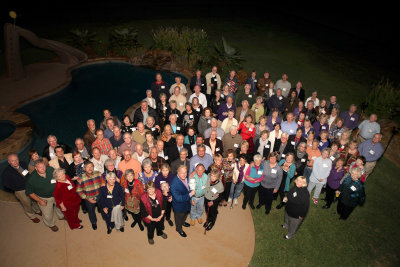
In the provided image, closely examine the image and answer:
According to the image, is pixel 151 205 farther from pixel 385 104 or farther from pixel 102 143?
pixel 385 104

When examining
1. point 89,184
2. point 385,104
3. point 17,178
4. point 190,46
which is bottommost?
point 17,178

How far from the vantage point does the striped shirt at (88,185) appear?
477 centimetres

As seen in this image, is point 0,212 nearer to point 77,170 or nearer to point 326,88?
point 77,170

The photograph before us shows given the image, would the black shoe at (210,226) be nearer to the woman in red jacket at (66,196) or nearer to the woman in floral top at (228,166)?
the woman in floral top at (228,166)

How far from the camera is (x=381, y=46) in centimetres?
1744

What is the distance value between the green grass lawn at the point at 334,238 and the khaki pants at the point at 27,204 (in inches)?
189

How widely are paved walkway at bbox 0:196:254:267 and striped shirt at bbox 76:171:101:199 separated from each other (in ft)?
3.22

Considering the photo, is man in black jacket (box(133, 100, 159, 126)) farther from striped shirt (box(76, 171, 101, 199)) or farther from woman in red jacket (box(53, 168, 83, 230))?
woman in red jacket (box(53, 168, 83, 230))

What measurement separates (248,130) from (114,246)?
4091 mm

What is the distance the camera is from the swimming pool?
29.3ft

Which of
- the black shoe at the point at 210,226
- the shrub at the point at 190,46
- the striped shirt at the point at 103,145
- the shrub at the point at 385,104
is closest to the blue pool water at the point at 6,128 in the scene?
the striped shirt at the point at 103,145

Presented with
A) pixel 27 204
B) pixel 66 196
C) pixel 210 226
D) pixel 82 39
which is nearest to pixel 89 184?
pixel 66 196

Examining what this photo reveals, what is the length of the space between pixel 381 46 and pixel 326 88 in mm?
9697

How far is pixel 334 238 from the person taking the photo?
A: 17.6 ft
